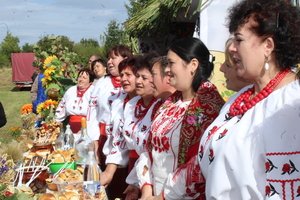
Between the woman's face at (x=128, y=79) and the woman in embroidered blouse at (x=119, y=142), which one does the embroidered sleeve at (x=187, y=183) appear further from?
the woman's face at (x=128, y=79)

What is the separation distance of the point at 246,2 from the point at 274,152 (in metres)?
0.52

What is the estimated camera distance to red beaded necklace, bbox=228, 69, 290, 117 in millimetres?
1446

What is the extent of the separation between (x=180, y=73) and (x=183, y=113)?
18cm

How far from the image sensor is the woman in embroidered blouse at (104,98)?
428 cm

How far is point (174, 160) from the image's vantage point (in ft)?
7.07

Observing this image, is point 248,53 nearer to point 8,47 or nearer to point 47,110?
point 47,110

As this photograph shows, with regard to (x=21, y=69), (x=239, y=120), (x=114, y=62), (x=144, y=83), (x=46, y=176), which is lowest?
(x=46, y=176)

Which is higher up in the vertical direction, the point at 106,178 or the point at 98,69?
the point at 98,69

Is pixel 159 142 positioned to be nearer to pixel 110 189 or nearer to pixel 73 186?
pixel 73 186

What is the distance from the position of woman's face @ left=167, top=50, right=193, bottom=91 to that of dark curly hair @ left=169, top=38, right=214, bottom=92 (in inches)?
0.8

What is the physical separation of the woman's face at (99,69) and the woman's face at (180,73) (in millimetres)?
3060

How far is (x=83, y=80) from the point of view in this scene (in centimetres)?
545

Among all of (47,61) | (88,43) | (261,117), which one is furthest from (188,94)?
(88,43)

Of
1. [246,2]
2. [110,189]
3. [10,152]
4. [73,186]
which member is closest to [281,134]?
[246,2]
